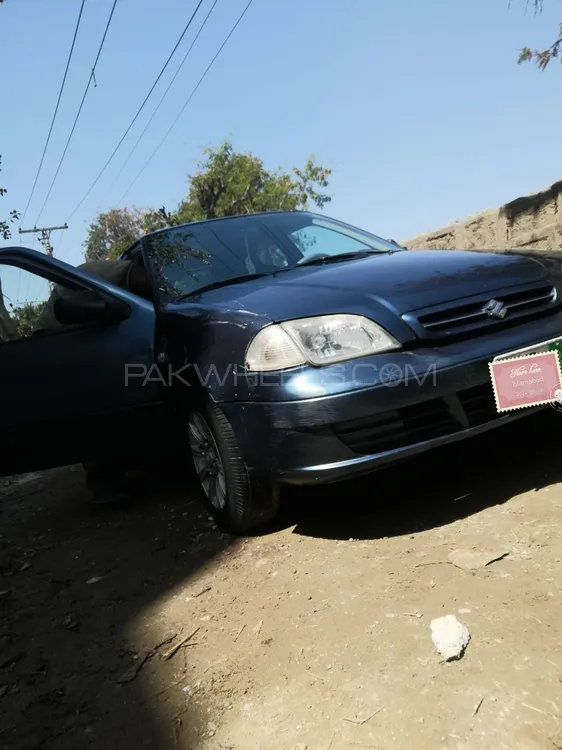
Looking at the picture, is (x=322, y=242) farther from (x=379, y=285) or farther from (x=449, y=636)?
(x=449, y=636)

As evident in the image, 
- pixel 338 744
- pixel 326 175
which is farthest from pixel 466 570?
pixel 326 175

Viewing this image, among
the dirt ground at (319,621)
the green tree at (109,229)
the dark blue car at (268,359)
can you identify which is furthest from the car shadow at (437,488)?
the green tree at (109,229)

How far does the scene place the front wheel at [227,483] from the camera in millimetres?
2459

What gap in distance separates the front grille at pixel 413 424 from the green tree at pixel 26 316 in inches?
76.5

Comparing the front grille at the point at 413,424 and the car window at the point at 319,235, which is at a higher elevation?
the car window at the point at 319,235

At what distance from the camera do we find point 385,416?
2.18 meters

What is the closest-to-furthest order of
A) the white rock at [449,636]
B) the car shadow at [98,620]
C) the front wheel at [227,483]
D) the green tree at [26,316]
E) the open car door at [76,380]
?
the white rock at [449,636] → the car shadow at [98,620] → the front wheel at [227,483] → the open car door at [76,380] → the green tree at [26,316]

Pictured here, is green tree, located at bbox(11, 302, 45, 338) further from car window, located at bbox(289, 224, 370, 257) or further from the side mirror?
car window, located at bbox(289, 224, 370, 257)

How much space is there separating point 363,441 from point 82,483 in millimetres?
3049

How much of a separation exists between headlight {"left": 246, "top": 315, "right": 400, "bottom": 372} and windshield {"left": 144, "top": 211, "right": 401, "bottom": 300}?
2.63 feet

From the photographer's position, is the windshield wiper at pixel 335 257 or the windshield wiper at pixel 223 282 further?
the windshield wiper at pixel 335 257

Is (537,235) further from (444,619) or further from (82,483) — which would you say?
(444,619)

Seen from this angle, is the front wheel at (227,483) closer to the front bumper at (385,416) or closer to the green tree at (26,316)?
the front bumper at (385,416)

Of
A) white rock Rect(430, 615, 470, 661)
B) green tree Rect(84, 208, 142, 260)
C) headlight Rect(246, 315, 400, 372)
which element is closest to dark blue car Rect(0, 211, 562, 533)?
headlight Rect(246, 315, 400, 372)
